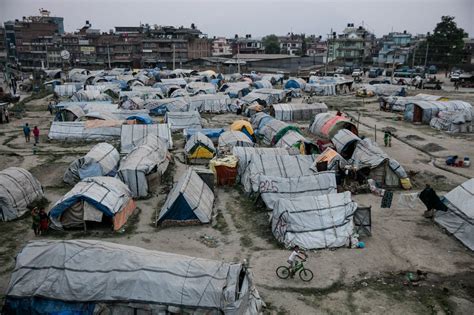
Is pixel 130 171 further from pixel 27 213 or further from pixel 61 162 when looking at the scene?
pixel 61 162

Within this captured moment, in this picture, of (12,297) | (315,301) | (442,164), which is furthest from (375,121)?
(12,297)

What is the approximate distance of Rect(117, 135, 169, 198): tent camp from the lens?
19.0m

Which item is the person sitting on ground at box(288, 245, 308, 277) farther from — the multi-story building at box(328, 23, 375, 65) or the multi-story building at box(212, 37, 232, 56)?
the multi-story building at box(212, 37, 232, 56)

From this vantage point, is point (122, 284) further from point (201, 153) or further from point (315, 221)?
point (201, 153)

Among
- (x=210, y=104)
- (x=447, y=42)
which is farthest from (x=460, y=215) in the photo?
(x=447, y=42)

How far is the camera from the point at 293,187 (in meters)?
17.6

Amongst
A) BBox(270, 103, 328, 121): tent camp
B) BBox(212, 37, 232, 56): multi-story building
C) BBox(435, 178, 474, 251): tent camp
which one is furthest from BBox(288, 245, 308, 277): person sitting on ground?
BBox(212, 37, 232, 56): multi-story building

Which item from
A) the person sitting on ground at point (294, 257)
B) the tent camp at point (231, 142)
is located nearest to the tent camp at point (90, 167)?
the tent camp at point (231, 142)

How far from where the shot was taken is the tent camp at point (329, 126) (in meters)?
29.0

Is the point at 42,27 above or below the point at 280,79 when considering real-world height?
above

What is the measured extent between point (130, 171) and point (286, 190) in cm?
743

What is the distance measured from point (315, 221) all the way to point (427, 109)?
2646 centimetres

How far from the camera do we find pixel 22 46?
103 metres

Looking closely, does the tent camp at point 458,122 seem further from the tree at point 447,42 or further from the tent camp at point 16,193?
the tree at point 447,42
